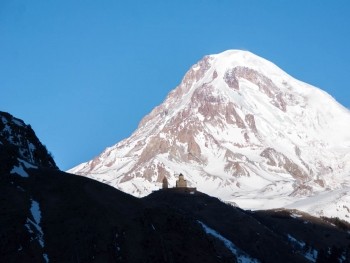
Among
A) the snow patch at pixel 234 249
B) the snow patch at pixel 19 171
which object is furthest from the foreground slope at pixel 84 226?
the snow patch at pixel 234 249

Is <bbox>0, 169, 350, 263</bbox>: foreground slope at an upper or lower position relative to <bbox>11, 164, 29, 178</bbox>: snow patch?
lower

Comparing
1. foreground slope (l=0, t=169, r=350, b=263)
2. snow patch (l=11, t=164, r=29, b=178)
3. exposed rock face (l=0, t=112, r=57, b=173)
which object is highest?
exposed rock face (l=0, t=112, r=57, b=173)

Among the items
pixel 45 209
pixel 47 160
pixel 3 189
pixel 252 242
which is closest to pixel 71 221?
pixel 45 209

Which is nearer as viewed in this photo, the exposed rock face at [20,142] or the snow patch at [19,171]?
the snow patch at [19,171]

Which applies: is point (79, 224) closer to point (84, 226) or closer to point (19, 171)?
point (84, 226)

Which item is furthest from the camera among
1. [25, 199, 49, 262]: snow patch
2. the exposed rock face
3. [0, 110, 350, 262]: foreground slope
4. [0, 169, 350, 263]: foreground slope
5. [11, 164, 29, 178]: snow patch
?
the exposed rock face

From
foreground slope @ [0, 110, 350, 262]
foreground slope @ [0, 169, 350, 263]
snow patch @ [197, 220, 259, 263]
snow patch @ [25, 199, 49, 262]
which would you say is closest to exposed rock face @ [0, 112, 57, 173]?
foreground slope @ [0, 110, 350, 262]

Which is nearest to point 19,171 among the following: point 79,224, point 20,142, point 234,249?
point 79,224

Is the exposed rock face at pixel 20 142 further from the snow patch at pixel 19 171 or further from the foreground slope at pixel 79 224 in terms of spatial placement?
the snow patch at pixel 19 171

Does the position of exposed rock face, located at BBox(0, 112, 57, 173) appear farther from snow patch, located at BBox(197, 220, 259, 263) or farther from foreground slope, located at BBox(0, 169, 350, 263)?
snow patch, located at BBox(197, 220, 259, 263)

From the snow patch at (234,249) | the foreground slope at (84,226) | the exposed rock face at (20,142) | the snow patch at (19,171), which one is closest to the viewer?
the foreground slope at (84,226)

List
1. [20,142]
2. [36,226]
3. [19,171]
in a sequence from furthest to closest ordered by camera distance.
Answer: [20,142]
[19,171]
[36,226]

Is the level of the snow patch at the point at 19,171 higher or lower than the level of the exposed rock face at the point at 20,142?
lower

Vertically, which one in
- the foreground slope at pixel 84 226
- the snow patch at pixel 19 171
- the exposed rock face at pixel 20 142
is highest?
the exposed rock face at pixel 20 142
